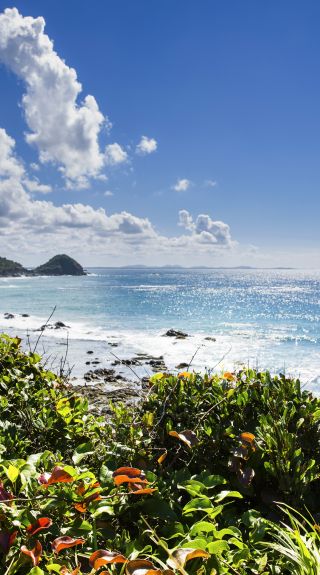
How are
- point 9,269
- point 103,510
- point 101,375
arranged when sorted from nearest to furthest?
point 103,510
point 101,375
point 9,269

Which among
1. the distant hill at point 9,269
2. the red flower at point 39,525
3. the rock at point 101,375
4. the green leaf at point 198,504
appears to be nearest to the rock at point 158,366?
the rock at point 101,375

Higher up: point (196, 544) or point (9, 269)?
point (9, 269)

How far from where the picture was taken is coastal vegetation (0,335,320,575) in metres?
1.57

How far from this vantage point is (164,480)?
247cm

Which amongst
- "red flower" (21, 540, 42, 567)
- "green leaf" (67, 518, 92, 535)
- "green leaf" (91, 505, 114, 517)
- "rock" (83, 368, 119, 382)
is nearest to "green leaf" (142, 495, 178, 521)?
"green leaf" (91, 505, 114, 517)

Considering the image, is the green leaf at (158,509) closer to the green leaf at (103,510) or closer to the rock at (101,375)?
the green leaf at (103,510)

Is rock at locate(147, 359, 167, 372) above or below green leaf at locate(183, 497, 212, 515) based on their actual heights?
below

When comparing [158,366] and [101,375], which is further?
[158,366]

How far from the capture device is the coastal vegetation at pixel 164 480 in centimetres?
157

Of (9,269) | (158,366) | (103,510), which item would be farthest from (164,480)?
(9,269)

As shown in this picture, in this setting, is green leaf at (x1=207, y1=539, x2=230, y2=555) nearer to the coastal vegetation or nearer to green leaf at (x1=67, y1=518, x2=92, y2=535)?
the coastal vegetation

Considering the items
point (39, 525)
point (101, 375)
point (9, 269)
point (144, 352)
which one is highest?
point (9, 269)

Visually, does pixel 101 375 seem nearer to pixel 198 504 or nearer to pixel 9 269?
pixel 198 504

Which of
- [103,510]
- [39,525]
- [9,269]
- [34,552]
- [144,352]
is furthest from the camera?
[9,269]
